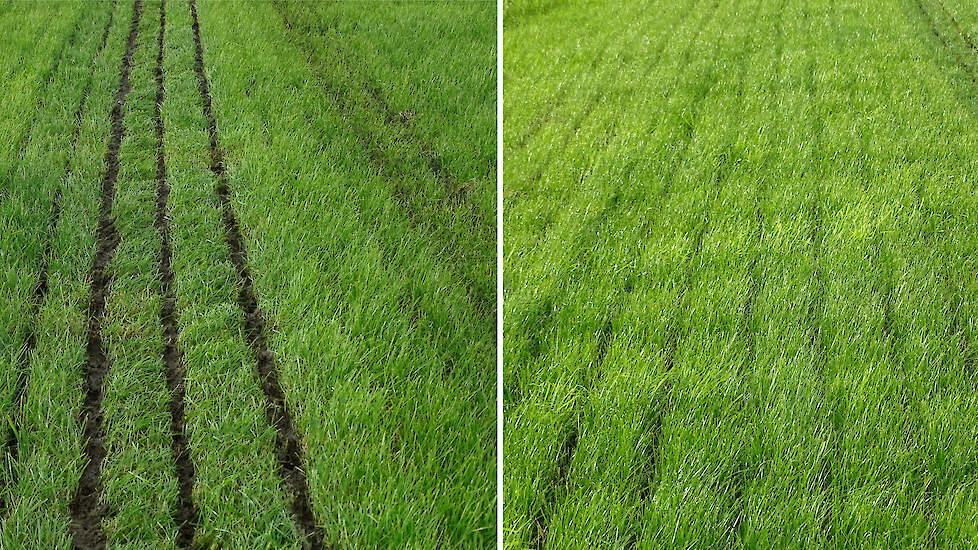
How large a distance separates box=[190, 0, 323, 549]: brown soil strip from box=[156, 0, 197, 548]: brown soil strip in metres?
0.26

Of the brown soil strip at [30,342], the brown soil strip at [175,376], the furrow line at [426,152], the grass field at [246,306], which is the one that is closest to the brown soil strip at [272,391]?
the grass field at [246,306]

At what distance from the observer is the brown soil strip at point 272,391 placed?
1.91 m

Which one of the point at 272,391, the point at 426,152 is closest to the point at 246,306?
the point at 272,391

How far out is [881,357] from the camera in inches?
92.8

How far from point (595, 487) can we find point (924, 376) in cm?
130

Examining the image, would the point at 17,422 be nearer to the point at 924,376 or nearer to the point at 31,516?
the point at 31,516

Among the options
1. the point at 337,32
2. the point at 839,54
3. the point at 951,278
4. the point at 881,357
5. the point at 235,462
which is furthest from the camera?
the point at 337,32

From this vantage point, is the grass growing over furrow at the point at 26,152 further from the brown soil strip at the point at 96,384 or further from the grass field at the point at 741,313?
the grass field at the point at 741,313

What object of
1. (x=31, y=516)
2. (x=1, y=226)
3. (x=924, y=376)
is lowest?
(x=924, y=376)

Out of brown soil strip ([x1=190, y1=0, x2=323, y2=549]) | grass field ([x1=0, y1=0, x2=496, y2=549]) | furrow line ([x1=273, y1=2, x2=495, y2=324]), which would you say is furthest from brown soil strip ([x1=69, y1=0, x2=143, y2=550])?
furrow line ([x1=273, y1=2, x2=495, y2=324])

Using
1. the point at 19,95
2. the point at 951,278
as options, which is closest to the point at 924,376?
the point at 951,278

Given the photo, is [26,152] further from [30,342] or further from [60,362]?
[60,362]

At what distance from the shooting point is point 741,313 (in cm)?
253

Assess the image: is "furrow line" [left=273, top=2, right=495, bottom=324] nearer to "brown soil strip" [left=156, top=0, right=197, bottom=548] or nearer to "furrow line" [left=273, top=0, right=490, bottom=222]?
"furrow line" [left=273, top=0, right=490, bottom=222]
